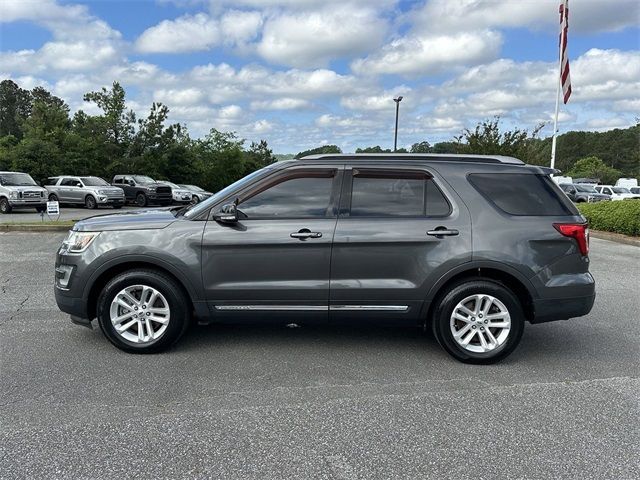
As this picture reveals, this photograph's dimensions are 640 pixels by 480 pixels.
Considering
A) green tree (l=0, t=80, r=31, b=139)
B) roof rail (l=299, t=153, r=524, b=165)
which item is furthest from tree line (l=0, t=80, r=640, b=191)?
green tree (l=0, t=80, r=31, b=139)

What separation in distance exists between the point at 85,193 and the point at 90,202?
1.61ft

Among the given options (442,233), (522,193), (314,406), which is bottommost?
(314,406)

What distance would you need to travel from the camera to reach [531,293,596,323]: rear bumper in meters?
4.20

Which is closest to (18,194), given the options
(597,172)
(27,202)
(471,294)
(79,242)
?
(27,202)

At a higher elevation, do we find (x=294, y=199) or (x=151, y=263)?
(x=294, y=199)

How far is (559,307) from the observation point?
4.21m

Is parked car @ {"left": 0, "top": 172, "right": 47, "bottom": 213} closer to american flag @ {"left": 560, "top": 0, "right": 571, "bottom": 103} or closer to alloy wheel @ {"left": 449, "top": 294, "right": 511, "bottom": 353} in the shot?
alloy wheel @ {"left": 449, "top": 294, "right": 511, "bottom": 353}

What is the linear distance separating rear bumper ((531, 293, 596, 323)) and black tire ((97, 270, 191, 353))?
3081 mm

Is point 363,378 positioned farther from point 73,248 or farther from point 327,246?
point 73,248

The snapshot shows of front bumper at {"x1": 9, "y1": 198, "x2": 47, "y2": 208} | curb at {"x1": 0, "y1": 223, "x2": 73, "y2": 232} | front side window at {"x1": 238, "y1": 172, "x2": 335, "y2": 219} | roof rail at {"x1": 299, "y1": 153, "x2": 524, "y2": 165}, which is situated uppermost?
roof rail at {"x1": 299, "y1": 153, "x2": 524, "y2": 165}

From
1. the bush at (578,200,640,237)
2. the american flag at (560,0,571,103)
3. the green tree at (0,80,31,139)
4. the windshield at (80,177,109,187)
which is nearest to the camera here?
the bush at (578,200,640,237)

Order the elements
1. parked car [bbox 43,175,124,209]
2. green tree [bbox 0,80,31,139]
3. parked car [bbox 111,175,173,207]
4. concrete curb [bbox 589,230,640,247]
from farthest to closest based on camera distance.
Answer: green tree [bbox 0,80,31,139] → parked car [bbox 111,175,173,207] → parked car [bbox 43,175,124,209] → concrete curb [bbox 589,230,640,247]

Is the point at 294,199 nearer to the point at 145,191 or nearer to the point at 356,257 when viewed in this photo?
the point at 356,257

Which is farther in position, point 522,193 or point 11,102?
point 11,102
